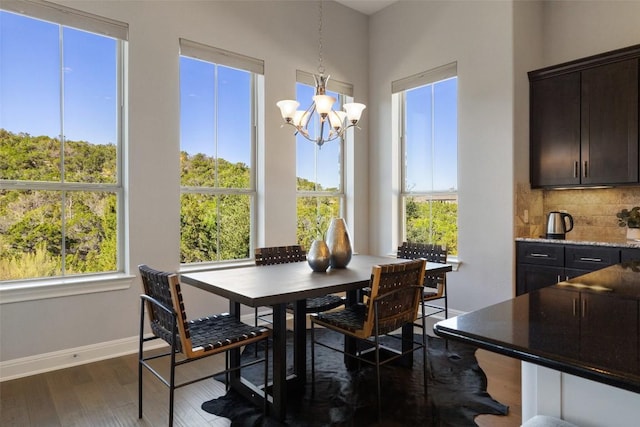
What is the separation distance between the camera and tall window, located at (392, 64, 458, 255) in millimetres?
4504

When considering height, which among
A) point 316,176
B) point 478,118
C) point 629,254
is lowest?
point 629,254

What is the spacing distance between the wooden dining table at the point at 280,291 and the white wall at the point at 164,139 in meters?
1.10

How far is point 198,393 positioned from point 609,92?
4.21 m

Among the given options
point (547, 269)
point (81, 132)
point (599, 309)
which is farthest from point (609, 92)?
Answer: point (81, 132)

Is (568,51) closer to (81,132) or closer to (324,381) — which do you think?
(324,381)

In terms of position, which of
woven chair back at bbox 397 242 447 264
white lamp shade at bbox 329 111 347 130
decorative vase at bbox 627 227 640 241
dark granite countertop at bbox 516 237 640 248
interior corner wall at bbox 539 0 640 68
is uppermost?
interior corner wall at bbox 539 0 640 68

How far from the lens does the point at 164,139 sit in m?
3.61

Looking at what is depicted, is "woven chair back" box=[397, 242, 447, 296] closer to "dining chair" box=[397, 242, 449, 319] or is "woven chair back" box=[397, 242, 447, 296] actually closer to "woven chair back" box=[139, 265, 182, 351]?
"dining chair" box=[397, 242, 449, 319]

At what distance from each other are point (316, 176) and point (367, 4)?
2.21 m

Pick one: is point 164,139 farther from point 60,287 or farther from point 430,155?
point 430,155

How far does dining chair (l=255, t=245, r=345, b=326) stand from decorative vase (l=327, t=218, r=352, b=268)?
0.37m

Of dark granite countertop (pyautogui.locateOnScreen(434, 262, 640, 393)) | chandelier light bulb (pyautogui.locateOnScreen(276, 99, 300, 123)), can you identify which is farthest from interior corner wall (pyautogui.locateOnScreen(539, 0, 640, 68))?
dark granite countertop (pyautogui.locateOnScreen(434, 262, 640, 393))

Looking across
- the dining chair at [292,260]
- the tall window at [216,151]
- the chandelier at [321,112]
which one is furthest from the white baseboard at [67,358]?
the chandelier at [321,112]

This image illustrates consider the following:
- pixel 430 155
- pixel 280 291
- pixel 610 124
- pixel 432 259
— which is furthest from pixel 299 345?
pixel 610 124
